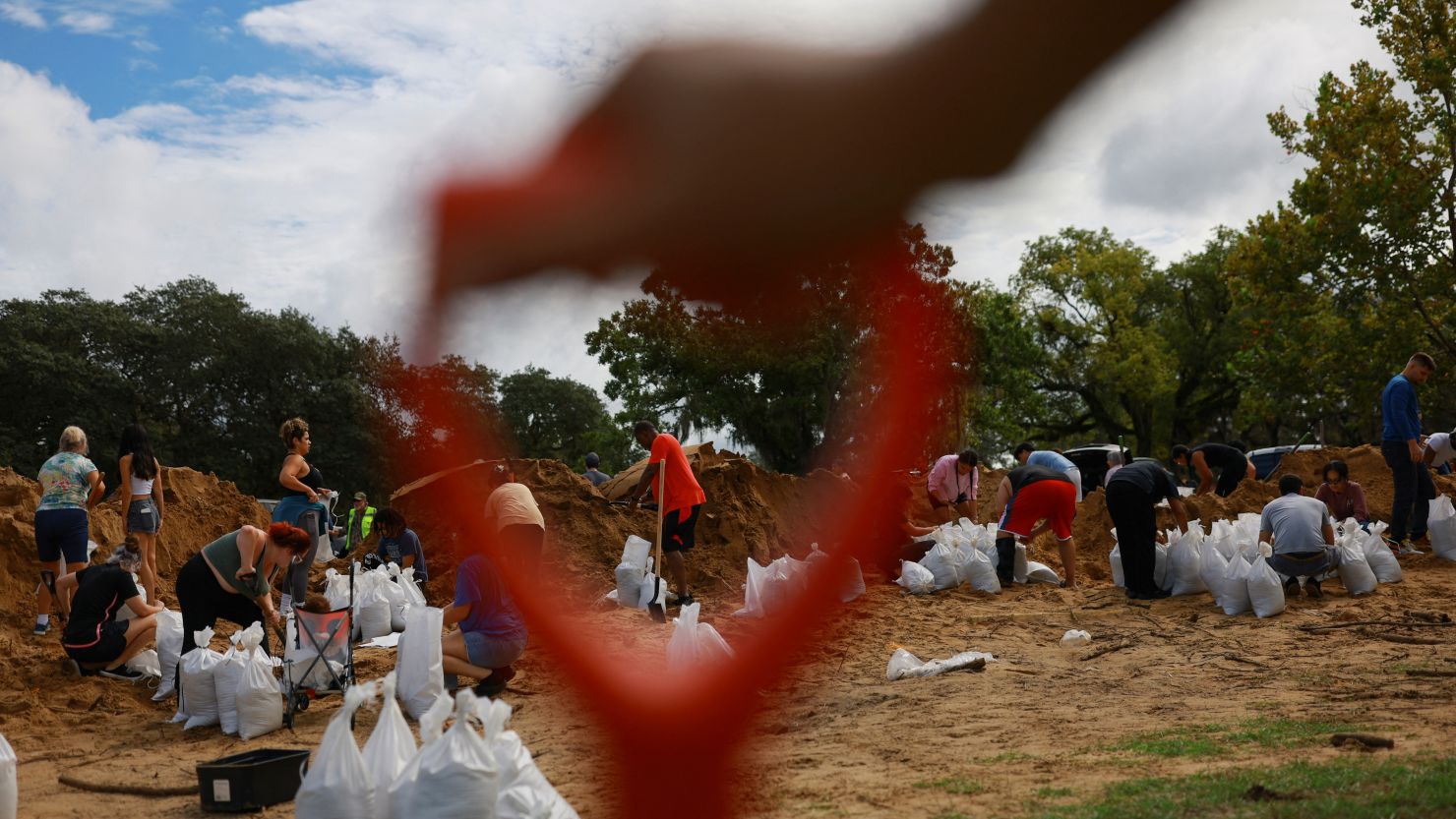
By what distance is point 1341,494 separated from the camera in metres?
10.7

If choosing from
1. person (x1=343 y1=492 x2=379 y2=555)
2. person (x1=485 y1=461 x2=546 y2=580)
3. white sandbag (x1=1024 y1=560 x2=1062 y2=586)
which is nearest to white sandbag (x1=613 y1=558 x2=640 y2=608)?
white sandbag (x1=1024 y1=560 x2=1062 y2=586)

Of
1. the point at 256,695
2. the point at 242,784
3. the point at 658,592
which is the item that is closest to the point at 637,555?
the point at 658,592

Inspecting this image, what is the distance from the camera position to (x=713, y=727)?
1.41 metres

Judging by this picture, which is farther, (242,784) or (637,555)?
(637,555)

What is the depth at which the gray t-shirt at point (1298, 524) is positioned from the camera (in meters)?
7.51

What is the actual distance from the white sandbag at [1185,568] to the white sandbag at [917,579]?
190 centimetres

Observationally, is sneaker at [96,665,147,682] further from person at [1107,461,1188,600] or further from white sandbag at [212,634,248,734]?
person at [1107,461,1188,600]

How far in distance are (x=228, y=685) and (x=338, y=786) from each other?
9.91 ft

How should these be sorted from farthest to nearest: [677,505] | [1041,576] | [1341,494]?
[1341,494], [1041,576], [677,505]

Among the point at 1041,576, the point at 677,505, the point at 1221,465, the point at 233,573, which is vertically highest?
the point at 677,505

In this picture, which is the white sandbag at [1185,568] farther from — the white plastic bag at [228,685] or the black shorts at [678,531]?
the white plastic bag at [228,685]

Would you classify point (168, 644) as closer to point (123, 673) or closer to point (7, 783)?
point (123, 673)

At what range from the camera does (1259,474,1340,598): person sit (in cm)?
752

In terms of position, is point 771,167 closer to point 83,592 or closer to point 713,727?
point 713,727
